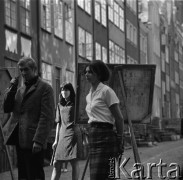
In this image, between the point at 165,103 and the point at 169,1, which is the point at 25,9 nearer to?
the point at 165,103

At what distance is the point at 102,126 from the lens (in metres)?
7.95

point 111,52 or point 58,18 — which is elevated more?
point 111,52

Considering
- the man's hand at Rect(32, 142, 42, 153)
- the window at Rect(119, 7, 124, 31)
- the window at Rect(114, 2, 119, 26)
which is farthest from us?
the window at Rect(119, 7, 124, 31)

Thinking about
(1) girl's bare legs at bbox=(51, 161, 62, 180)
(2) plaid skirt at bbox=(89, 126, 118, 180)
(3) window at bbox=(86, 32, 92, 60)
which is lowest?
(1) girl's bare legs at bbox=(51, 161, 62, 180)

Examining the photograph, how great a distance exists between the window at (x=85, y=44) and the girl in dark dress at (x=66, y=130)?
26188 millimetres

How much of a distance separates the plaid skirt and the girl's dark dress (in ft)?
13.5

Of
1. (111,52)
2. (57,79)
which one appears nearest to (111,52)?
(111,52)

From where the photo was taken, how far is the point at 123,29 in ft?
177

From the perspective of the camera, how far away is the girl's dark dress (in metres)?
12.1

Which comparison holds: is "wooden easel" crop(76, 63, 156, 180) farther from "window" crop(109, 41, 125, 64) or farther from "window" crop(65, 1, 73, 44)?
"window" crop(109, 41, 125, 64)

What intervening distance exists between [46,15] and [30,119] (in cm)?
2355

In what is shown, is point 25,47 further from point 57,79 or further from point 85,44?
point 85,44

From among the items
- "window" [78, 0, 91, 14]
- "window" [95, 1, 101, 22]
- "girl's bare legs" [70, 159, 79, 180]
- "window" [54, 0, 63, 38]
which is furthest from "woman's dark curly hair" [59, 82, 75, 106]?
"window" [95, 1, 101, 22]

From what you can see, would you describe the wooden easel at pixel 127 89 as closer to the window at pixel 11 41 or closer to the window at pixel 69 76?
the window at pixel 11 41
